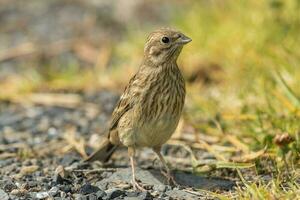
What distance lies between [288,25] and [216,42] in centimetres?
84

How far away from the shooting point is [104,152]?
244 inches

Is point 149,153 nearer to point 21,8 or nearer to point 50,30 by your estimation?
point 50,30

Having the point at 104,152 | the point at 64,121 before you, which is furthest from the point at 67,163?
the point at 64,121

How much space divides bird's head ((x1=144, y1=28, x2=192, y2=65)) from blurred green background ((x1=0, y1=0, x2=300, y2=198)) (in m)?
0.86

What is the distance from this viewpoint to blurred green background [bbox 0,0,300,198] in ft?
21.3

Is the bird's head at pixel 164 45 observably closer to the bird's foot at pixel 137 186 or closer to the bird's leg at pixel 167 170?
the bird's leg at pixel 167 170

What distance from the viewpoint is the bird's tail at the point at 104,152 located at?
6.10 meters

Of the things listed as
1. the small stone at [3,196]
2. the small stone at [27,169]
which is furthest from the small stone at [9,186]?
the small stone at [27,169]

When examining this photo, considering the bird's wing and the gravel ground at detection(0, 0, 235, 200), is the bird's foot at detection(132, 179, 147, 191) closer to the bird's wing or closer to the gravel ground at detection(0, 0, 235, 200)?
the gravel ground at detection(0, 0, 235, 200)

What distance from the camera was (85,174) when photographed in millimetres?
5719

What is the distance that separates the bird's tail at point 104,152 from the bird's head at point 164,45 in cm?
81

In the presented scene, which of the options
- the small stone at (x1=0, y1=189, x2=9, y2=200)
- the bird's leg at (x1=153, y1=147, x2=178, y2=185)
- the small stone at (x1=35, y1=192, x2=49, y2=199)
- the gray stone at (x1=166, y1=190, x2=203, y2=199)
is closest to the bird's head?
the bird's leg at (x1=153, y1=147, x2=178, y2=185)

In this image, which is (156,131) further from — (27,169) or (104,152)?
(27,169)

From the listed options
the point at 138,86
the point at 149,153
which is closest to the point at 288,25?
the point at 149,153
